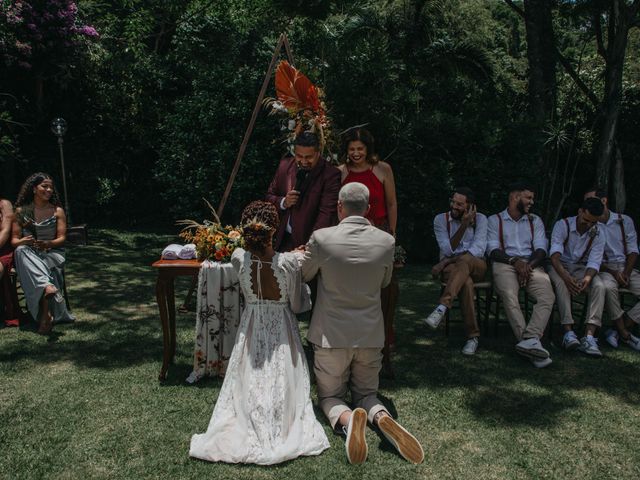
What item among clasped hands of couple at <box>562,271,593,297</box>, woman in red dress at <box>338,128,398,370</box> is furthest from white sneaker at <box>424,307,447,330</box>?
clasped hands of couple at <box>562,271,593,297</box>

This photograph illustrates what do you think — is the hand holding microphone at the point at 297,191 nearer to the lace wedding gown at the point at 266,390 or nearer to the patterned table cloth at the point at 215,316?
the patterned table cloth at the point at 215,316

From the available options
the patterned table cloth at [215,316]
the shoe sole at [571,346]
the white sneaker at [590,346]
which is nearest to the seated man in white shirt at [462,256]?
the shoe sole at [571,346]

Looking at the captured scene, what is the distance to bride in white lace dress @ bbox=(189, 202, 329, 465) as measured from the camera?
11.9 feet

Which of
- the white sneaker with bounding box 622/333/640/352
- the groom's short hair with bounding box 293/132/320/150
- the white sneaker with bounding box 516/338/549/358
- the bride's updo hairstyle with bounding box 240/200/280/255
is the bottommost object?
the white sneaker with bounding box 622/333/640/352

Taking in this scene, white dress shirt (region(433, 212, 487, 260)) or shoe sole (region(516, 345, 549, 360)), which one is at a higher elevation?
white dress shirt (region(433, 212, 487, 260))

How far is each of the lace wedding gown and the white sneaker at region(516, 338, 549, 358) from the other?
2.32m

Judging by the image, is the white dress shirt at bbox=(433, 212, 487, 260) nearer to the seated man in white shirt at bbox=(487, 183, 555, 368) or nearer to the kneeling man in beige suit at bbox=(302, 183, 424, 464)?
the seated man in white shirt at bbox=(487, 183, 555, 368)

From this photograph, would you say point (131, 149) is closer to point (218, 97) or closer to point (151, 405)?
point (218, 97)

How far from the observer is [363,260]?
12.8 feet

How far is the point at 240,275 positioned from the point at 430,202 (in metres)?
6.96

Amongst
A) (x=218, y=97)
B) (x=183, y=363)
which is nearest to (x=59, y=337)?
(x=183, y=363)

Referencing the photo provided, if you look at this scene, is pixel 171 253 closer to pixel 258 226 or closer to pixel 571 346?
pixel 258 226

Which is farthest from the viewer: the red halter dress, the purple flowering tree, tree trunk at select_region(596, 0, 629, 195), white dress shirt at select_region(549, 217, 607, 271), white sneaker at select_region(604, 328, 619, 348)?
the purple flowering tree

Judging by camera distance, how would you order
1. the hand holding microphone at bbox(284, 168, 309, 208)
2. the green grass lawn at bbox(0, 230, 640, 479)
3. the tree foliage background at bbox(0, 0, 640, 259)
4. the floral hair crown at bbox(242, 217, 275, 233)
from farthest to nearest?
the tree foliage background at bbox(0, 0, 640, 259), the hand holding microphone at bbox(284, 168, 309, 208), the floral hair crown at bbox(242, 217, 275, 233), the green grass lawn at bbox(0, 230, 640, 479)
